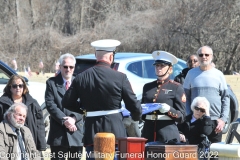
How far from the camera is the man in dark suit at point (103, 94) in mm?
7289

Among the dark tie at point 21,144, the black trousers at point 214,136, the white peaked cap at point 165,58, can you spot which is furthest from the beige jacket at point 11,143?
the black trousers at point 214,136

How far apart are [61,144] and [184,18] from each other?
31001 millimetres

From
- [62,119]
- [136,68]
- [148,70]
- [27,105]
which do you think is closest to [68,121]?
[62,119]

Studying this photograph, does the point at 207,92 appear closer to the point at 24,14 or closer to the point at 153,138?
the point at 153,138

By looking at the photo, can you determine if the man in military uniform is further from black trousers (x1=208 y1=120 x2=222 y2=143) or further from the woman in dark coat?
the woman in dark coat

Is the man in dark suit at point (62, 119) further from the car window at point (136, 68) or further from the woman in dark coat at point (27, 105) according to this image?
the car window at point (136, 68)

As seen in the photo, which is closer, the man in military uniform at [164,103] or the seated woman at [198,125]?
the man in military uniform at [164,103]

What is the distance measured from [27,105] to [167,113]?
72.2 inches

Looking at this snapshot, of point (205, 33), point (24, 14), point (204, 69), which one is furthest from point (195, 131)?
point (24, 14)

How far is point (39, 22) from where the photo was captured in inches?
2000

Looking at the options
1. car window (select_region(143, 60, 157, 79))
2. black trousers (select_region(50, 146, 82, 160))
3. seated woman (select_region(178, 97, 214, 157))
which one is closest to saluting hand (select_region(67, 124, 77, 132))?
black trousers (select_region(50, 146, 82, 160))

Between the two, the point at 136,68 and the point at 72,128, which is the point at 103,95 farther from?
the point at 136,68

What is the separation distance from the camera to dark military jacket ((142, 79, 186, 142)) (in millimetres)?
8141

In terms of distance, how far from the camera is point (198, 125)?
856 cm
